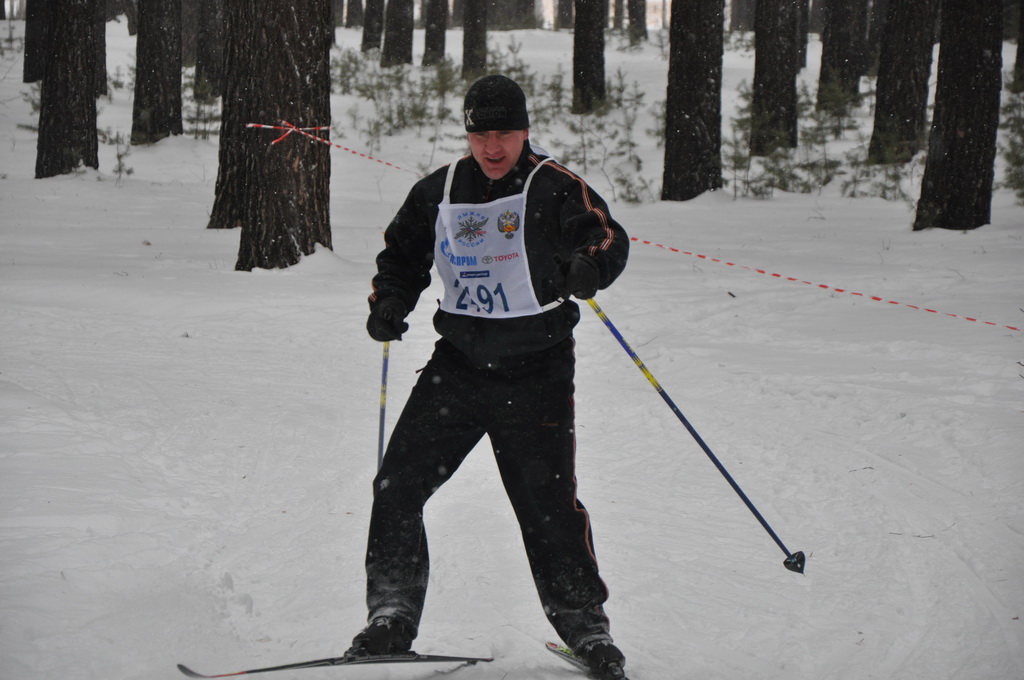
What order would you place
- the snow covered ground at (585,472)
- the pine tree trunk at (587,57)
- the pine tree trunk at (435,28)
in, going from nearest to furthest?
the snow covered ground at (585,472) < the pine tree trunk at (587,57) < the pine tree trunk at (435,28)

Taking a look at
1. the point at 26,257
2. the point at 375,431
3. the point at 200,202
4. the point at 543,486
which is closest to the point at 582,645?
the point at 543,486

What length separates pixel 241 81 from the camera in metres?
10.2

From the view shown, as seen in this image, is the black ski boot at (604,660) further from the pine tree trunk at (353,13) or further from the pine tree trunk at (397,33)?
the pine tree trunk at (353,13)

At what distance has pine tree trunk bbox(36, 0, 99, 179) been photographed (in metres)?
13.9

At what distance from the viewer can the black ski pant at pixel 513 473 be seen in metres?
3.12

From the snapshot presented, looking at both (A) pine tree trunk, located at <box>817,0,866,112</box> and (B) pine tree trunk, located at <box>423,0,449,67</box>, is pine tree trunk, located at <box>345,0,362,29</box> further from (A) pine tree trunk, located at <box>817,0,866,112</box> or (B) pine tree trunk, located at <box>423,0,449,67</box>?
(A) pine tree trunk, located at <box>817,0,866,112</box>

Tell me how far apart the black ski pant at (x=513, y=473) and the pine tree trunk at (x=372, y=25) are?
24534mm

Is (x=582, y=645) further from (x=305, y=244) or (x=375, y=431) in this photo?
(x=305, y=244)

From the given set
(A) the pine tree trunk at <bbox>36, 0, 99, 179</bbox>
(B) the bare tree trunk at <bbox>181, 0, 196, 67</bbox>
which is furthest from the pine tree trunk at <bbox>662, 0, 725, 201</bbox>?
(B) the bare tree trunk at <bbox>181, 0, 196, 67</bbox>

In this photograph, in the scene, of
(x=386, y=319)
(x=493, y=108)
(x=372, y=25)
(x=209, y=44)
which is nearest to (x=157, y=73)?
(x=209, y=44)

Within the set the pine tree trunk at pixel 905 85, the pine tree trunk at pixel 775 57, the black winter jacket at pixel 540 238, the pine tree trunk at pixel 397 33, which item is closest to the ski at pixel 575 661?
the black winter jacket at pixel 540 238

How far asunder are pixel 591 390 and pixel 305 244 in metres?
3.79

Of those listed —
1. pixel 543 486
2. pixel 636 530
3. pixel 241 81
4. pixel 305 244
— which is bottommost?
pixel 636 530

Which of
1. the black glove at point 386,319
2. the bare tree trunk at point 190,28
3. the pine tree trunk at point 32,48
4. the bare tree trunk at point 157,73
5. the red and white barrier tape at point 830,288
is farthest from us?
the bare tree trunk at point 190,28
